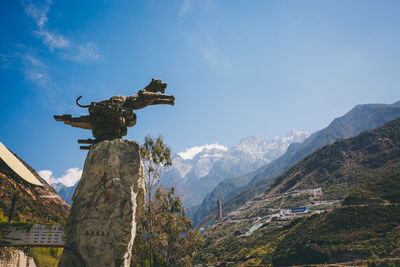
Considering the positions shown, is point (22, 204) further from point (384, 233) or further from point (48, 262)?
point (384, 233)

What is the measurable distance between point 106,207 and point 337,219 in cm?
5332

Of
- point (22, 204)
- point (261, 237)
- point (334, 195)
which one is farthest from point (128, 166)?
point (334, 195)

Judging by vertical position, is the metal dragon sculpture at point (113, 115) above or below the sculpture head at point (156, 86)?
below

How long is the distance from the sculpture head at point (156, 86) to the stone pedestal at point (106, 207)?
214 centimetres

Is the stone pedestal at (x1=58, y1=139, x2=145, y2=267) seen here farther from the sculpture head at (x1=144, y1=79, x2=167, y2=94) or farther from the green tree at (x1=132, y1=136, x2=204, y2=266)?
the green tree at (x1=132, y1=136, x2=204, y2=266)

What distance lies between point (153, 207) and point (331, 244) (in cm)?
3610

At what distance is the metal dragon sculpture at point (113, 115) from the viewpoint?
7262mm

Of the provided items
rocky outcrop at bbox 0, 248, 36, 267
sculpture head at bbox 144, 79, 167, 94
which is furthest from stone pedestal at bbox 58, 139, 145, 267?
rocky outcrop at bbox 0, 248, 36, 267

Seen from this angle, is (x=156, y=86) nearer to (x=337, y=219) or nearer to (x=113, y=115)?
(x=113, y=115)

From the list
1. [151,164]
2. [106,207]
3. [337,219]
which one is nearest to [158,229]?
[151,164]

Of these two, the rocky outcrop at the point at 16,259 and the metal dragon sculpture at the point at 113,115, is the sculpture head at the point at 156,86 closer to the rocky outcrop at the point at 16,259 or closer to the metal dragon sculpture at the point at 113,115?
the metal dragon sculpture at the point at 113,115

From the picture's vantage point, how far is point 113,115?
7223 millimetres

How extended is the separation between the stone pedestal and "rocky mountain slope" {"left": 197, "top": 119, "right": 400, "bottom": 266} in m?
37.7

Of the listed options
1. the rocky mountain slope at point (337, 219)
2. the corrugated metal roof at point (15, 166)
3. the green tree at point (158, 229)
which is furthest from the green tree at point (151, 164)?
the rocky mountain slope at point (337, 219)
